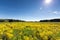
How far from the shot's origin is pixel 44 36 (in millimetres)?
6566

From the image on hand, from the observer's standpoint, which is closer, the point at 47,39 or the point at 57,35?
the point at 47,39

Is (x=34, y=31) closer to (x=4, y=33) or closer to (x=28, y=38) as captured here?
(x=28, y=38)

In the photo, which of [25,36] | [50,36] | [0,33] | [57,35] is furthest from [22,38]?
[57,35]

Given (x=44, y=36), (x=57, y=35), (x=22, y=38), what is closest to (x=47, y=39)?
(x=44, y=36)

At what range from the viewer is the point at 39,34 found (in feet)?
22.0

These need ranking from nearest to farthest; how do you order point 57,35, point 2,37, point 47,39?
point 2,37
point 47,39
point 57,35

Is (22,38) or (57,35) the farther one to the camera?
(57,35)

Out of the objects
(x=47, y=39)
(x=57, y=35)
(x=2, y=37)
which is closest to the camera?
(x=2, y=37)

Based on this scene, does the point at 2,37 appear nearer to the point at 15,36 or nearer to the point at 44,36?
the point at 15,36

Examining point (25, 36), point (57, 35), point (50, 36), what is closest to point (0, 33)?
point (25, 36)

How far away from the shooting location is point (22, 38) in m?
5.98

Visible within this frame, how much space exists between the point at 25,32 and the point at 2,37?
1.19 m

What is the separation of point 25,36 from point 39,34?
0.90 meters

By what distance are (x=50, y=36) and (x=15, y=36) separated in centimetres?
168
